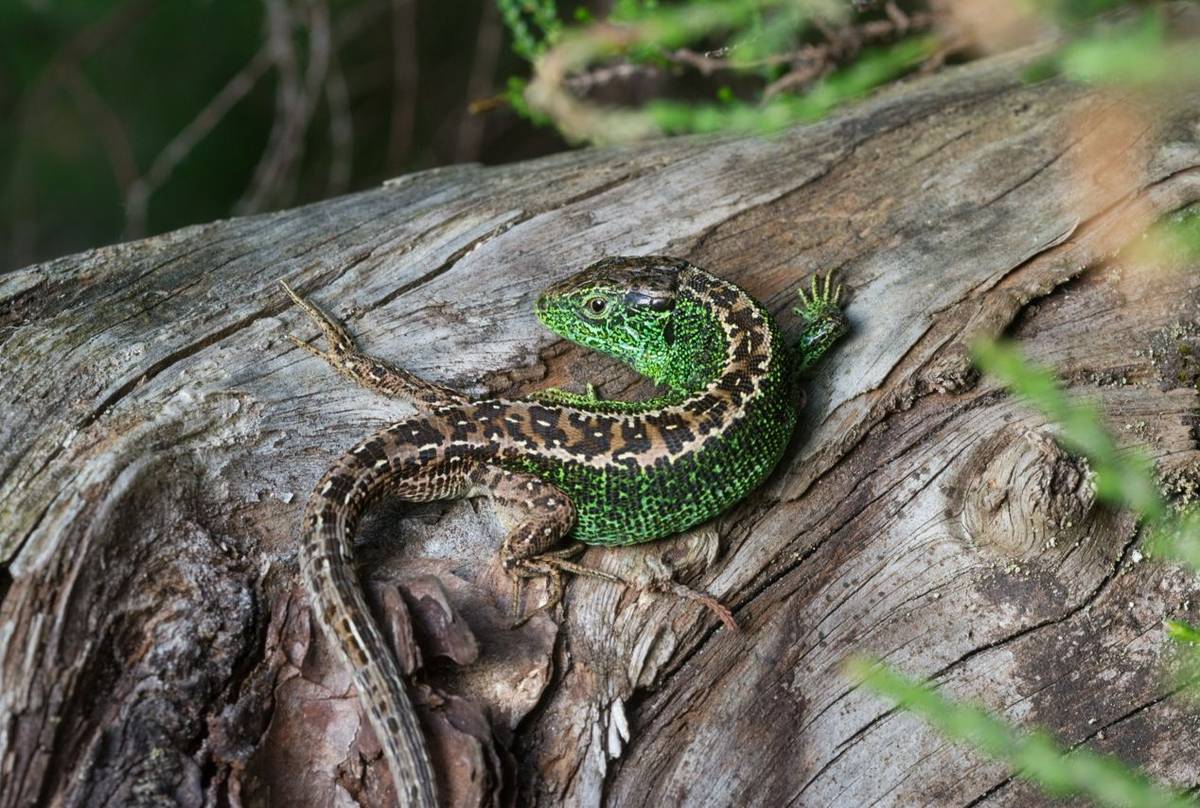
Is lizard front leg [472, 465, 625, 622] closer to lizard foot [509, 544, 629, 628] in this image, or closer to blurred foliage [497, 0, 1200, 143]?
lizard foot [509, 544, 629, 628]

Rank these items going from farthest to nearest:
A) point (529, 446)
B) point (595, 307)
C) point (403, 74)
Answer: point (403, 74)
point (595, 307)
point (529, 446)

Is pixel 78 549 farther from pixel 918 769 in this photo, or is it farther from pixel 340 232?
pixel 918 769

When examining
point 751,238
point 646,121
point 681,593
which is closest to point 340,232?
point 646,121

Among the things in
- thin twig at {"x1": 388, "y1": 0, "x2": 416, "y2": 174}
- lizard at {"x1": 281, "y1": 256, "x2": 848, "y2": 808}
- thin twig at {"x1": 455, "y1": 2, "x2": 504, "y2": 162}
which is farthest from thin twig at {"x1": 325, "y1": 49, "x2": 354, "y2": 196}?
lizard at {"x1": 281, "y1": 256, "x2": 848, "y2": 808}

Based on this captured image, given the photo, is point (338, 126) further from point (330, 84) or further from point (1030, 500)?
point (1030, 500)

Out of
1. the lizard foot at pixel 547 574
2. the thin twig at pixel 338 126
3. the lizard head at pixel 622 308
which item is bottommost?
the lizard foot at pixel 547 574

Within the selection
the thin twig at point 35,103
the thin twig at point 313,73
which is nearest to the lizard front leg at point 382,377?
the thin twig at point 313,73

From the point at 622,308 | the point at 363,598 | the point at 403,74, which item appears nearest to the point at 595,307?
the point at 622,308

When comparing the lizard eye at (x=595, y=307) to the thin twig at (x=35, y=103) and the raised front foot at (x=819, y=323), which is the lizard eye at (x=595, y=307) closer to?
the raised front foot at (x=819, y=323)
